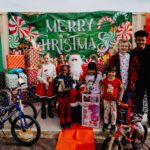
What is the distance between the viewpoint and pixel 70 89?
20.4ft

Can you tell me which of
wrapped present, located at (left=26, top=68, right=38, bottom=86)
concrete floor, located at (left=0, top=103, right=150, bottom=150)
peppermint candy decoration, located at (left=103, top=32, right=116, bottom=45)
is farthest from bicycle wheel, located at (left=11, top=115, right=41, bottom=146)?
peppermint candy decoration, located at (left=103, top=32, right=116, bottom=45)

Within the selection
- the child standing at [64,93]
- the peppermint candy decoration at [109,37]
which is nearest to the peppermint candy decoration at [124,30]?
the peppermint candy decoration at [109,37]

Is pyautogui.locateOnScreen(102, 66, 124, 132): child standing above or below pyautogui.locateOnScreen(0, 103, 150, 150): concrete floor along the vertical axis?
above

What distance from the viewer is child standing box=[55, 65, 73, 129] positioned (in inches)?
242

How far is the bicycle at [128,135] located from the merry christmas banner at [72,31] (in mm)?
4777

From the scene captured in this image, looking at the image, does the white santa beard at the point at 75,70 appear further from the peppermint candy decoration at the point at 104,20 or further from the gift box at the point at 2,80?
the peppermint candy decoration at the point at 104,20

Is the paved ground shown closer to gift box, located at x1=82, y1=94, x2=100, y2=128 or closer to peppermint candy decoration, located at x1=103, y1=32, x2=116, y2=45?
gift box, located at x1=82, y1=94, x2=100, y2=128

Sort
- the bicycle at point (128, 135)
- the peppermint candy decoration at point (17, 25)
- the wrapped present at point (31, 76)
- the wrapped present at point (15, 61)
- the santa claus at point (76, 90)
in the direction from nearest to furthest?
the bicycle at point (128, 135) < the santa claus at point (76, 90) < the wrapped present at point (31, 76) < the wrapped present at point (15, 61) < the peppermint candy decoration at point (17, 25)

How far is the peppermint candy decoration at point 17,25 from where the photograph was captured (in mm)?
9117

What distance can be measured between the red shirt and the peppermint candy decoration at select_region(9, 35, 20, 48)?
4281 mm

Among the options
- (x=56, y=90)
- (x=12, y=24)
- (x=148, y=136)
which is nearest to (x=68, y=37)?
(x=12, y=24)

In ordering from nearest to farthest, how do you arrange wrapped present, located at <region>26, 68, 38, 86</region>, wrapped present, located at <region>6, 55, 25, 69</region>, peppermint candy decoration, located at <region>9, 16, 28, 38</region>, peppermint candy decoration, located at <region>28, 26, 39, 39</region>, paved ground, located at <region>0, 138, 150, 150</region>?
paved ground, located at <region>0, 138, 150, 150</region> → wrapped present, located at <region>26, 68, 38, 86</region> → wrapped present, located at <region>6, 55, 25, 69</region> → peppermint candy decoration, located at <region>9, 16, 28, 38</region> → peppermint candy decoration, located at <region>28, 26, 39, 39</region>

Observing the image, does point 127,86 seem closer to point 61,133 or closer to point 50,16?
point 61,133

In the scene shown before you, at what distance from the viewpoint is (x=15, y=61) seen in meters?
8.74
